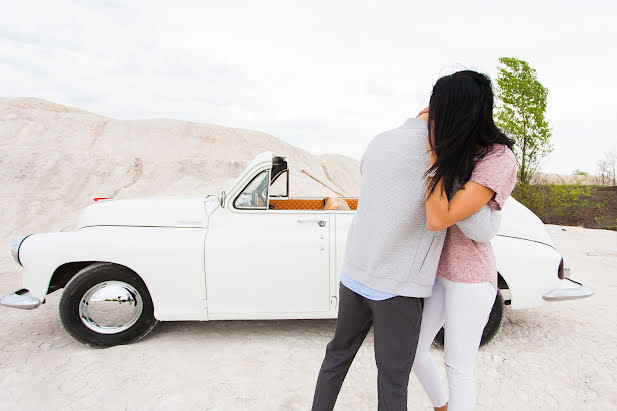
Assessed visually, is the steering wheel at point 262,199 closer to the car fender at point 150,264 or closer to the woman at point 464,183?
the car fender at point 150,264

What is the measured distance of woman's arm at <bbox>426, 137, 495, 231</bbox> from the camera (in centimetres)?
165

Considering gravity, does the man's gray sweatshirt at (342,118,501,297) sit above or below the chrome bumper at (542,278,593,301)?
above

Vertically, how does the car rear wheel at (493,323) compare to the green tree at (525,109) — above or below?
below

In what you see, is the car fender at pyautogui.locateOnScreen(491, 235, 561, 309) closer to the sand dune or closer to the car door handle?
the car door handle

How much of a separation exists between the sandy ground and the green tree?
36.0 feet

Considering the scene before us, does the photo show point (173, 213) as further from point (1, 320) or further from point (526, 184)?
point (526, 184)

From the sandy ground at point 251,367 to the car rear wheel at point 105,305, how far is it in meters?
0.14

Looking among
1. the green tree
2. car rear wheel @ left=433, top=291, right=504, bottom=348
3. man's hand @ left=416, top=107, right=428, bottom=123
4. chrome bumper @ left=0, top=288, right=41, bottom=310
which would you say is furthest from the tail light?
the green tree

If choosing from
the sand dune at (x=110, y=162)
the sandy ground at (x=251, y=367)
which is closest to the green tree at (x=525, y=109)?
the sand dune at (x=110, y=162)

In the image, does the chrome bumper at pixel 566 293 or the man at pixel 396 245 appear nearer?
the man at pixel 396 245

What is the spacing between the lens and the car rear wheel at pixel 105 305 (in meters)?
3.71

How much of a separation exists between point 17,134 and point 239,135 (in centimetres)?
991

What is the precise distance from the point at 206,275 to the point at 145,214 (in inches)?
34.6

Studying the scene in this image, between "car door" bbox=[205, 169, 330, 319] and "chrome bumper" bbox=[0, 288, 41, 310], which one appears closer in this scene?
"chrome bumper" bbox=[0, 288, 41, 310]
